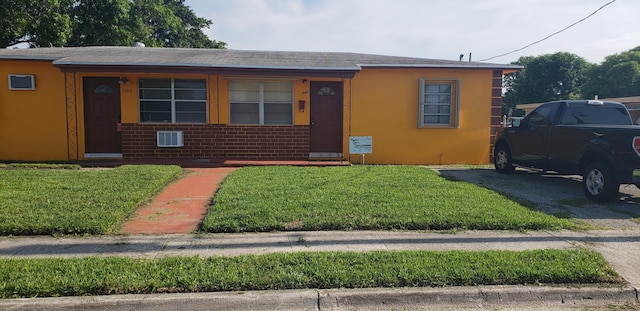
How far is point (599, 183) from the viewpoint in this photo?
7090 millimetres

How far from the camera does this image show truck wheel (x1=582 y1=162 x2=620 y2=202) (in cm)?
688

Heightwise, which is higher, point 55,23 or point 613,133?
point 55,23

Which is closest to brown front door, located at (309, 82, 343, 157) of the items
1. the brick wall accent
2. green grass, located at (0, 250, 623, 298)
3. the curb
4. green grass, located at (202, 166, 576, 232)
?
the brick wall accent

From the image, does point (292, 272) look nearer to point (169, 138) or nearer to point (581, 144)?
A: point (581, 144)

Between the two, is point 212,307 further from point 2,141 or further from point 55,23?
point 55,23

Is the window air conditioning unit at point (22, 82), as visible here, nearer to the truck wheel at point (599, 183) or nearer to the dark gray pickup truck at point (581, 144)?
the dark gray pickup truck at point (581, 144)

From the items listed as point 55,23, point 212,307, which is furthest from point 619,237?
point 55,23

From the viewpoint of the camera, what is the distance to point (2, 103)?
11344mm

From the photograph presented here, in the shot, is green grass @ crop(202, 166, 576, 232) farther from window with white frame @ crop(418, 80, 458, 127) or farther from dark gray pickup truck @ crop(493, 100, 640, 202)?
window with white frame @ crop(418, 80, 458, 127)

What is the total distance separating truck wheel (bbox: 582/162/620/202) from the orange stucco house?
542cm

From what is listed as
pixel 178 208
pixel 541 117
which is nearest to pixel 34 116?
pixel 178 208

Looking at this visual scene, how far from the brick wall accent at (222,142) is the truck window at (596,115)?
6599mm

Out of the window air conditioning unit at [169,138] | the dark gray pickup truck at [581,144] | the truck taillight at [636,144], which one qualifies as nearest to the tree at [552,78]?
the dark gray pickup truck at [581,144]

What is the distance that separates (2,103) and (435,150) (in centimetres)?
1241
